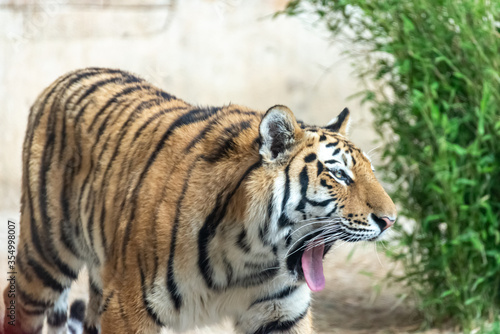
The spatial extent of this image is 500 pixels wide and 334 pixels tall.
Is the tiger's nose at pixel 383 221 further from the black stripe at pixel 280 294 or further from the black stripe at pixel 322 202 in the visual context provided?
the black stripe at pixel 280 294

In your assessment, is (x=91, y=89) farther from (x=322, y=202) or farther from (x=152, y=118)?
(x=322, y=202)

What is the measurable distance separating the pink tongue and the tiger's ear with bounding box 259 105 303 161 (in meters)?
0.32

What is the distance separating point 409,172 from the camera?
4.12 metres

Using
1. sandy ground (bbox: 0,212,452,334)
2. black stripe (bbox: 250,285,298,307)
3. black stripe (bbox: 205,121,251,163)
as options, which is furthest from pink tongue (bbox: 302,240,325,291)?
sandy ground (bbox: 0,212,452,334)

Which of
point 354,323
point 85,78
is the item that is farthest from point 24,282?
point 354,323

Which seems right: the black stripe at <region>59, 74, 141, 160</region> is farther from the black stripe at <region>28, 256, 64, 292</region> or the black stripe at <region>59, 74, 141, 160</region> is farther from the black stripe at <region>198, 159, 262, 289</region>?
the black stripe at <region>198, 159, 262, 289</region>

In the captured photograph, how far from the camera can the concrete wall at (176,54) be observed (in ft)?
18.6

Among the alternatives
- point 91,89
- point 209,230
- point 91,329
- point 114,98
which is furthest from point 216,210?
point 91,329

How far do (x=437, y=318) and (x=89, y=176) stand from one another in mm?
2271

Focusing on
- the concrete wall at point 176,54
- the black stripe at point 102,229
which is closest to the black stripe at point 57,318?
the black stripe at point 102,229

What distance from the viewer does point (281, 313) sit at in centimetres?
242

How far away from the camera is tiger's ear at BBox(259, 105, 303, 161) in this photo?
2.21 meters

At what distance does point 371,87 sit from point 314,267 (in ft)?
12.4

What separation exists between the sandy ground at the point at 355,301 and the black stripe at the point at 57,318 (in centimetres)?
68
